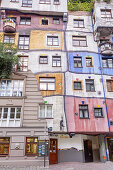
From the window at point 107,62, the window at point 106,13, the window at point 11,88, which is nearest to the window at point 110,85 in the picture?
the window at point 107,62

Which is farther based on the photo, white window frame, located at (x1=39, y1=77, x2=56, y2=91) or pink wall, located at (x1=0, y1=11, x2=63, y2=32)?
pink wall, located at (x1=0, y1=11, x2=63, y2=32)

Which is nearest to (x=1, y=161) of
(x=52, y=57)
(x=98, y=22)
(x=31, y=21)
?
(x=52, y=57)

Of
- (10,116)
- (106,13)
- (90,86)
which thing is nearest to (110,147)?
(90,86)

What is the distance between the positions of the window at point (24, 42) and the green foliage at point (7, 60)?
2366mm

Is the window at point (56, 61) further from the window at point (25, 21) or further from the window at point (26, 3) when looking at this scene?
the window at point (26, 3)

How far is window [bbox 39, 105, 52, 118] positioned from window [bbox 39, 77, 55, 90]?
222 centimetres

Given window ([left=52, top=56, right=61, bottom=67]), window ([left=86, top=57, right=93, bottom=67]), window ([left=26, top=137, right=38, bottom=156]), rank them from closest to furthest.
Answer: window ([left=26, top=137, right=38, bottom=156]) < window ([left=52, top=56, right=61, bottom=67]) < window ([left=86, top=57, right=93, bottom=67])

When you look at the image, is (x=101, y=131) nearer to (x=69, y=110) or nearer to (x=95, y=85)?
(x=69, y=110)

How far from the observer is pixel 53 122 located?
16.1m

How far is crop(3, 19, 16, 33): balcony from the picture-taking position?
19594 millimetres

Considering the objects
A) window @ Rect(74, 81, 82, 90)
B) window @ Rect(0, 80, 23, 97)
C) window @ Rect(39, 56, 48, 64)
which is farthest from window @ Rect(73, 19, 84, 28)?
window @ Rect(0, 80, 23, 97)

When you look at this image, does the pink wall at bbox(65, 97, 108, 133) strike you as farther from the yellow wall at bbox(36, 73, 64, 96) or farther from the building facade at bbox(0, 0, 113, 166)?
the yellow wall at bbox(36, 73, 64, 96)

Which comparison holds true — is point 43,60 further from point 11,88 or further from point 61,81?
point 11,88

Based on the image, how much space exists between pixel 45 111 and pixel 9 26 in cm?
1180
